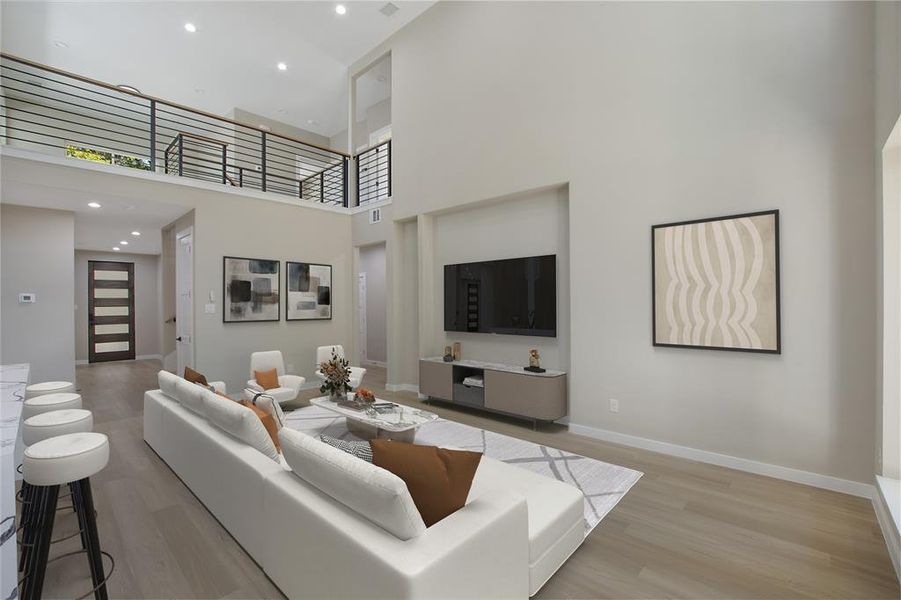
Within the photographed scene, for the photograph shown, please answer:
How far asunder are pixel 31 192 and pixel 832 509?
828 centimetres

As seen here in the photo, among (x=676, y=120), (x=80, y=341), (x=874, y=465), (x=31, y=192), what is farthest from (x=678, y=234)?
(x=80, y=341)

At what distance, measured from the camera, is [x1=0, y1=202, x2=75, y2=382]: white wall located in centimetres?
561

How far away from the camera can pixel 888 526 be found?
2.30 m

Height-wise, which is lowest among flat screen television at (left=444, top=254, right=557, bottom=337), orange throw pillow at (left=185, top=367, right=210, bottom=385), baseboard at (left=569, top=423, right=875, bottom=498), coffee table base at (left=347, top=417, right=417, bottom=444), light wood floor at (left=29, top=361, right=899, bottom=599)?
light wood floor at (left=29, top=361, right=899, bottom=599)

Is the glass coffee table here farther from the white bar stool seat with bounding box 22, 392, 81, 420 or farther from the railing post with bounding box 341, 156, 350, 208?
the railing post with bounding box 341, 156, 350, 208

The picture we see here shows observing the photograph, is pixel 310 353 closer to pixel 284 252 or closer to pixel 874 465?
pixel 284 252

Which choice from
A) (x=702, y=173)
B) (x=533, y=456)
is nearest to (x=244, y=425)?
(x=533, y=456)

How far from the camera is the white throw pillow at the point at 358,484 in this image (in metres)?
1.43

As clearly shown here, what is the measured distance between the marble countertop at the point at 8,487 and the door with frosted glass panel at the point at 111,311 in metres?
8.61

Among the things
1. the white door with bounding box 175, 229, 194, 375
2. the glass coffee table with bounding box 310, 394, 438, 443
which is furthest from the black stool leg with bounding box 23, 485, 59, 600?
the white door with bounding box 175, 229, 194, 375

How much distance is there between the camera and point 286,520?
1.83 m

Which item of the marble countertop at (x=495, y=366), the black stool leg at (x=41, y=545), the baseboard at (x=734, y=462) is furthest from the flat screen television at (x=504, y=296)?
the black stool leg at (x=41, y=545)

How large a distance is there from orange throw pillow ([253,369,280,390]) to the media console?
1857 mm

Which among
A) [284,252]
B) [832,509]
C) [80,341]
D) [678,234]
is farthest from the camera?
[80,341]
